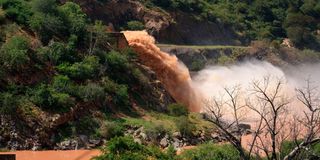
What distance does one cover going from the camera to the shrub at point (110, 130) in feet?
123

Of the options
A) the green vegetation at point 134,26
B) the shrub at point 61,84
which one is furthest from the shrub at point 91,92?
the green vegetation at point 134,26

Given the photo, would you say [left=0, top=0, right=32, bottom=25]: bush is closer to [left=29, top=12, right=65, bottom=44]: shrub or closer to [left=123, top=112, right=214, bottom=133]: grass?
[left=29, top=12, right=65, bottom=44]: shrub

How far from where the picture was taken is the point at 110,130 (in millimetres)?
37844

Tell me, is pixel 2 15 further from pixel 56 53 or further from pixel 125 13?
pixel 125 13

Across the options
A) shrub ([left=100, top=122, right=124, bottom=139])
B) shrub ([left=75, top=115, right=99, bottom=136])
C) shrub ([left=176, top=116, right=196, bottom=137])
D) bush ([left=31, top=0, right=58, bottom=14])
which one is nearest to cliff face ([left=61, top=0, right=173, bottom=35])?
bush ([left=31, top=0, right=58, bottom=14])

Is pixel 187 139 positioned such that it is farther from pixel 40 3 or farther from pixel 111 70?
pixel 40 3

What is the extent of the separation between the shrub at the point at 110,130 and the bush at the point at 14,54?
7.06 metres

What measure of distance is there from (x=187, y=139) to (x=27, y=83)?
1163 cm

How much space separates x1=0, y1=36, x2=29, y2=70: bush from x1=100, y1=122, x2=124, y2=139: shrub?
7.06 metres

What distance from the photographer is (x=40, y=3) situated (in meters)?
45.3

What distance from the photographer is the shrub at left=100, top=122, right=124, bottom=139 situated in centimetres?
3756

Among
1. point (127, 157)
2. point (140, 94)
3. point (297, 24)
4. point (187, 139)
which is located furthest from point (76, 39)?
point (297, 24)

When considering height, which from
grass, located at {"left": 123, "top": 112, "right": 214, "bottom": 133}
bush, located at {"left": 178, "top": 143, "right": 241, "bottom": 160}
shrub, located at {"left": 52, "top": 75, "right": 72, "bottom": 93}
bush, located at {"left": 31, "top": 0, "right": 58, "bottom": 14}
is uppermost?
bush, located at {"left": 31, "top": 0, "right": 58, "bottom": 14}

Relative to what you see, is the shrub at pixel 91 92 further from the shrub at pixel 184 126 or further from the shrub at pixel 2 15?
the shrub at pixel 2 15
